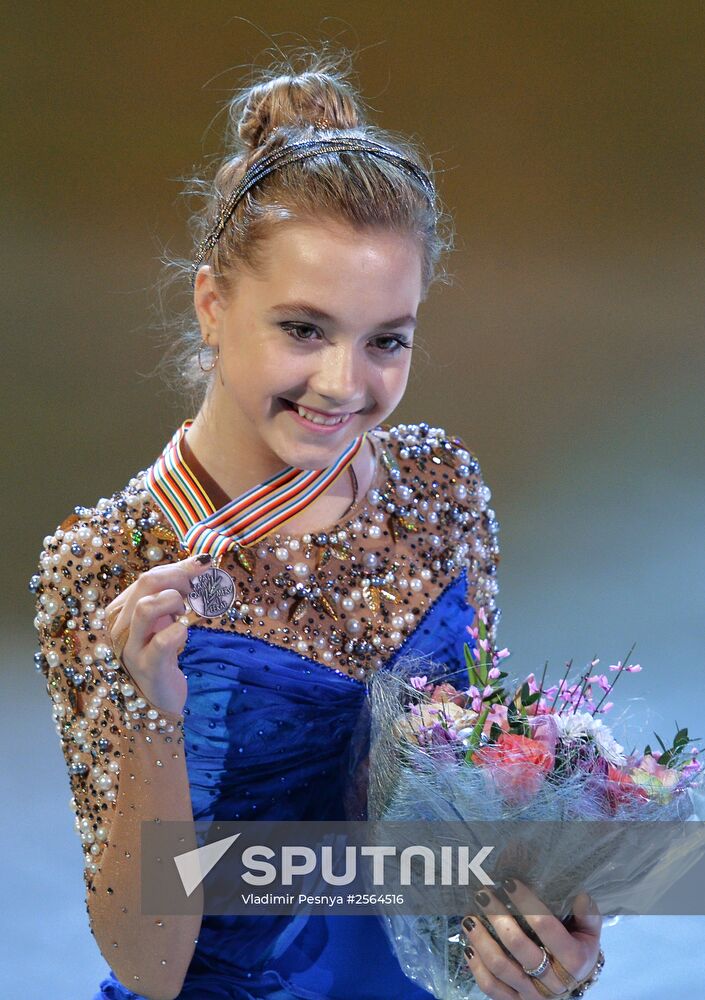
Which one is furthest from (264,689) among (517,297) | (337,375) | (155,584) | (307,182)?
(517,297)

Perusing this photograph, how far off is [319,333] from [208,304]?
20 centimetres

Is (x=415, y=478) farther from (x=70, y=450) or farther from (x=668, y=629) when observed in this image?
(x=70, y=450)

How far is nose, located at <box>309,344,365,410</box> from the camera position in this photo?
172cm

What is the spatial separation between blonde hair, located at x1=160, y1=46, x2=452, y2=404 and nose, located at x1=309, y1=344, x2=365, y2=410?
0.16m

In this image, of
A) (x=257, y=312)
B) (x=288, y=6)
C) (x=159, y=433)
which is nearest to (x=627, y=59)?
(x=288, y=6)

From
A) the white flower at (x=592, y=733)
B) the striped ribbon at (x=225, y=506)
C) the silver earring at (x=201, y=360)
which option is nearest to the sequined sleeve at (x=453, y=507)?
the striped ribbon at (x=225, y=506)

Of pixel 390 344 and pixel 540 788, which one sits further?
pixel 390 344

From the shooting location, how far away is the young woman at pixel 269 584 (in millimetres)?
1714

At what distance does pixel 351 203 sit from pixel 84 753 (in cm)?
82

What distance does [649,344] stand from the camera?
604cm

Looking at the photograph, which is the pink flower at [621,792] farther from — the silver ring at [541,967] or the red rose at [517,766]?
the silver ring at [541,967]

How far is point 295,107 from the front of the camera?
1.92 meters

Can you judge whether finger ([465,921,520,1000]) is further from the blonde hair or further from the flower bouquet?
the blonde hair

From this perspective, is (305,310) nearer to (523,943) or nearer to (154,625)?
(154,625)
